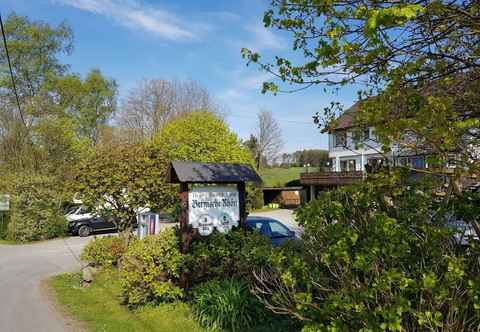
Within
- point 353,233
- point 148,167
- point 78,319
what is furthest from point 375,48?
point 148,167

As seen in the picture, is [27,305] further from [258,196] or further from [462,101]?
[258,196]

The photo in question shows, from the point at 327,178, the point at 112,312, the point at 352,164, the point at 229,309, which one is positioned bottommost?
the point at 112,312

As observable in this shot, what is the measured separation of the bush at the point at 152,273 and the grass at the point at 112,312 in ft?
0.74

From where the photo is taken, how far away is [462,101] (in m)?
4.33

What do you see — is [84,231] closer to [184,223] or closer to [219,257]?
[184,223]

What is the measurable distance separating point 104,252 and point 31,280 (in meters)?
2.20

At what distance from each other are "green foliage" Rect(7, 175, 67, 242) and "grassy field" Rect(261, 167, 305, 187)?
24.0 meters

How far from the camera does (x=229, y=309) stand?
5.76 meters

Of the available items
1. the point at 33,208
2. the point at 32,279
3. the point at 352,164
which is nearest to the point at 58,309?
the point at 32,279

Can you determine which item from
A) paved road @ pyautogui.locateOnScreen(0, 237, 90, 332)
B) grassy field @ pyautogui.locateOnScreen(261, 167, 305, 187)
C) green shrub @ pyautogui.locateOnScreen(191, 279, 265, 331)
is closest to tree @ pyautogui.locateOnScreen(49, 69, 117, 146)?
paved road @ pyautogui.locateOnScreen(0, 237, 90, 332)

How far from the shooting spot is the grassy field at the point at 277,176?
1690 inches

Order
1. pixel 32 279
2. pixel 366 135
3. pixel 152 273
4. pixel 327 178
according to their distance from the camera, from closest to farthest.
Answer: pixel 366 135, pixel 152 273, pixel 32 279, pixel 327 178

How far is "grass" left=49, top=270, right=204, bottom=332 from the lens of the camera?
613cm

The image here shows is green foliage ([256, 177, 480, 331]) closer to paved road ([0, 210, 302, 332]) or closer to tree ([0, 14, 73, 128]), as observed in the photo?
paved road ([0, 210, 302, 332])
